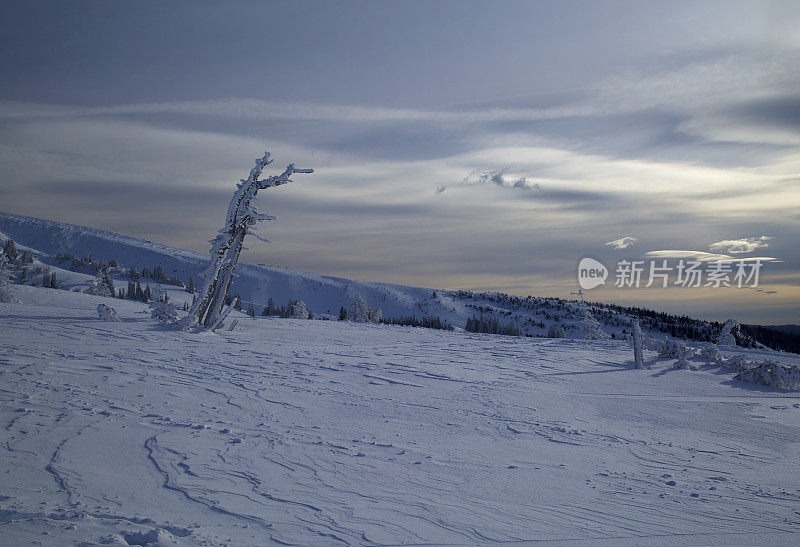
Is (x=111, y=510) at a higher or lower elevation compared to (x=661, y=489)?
lower

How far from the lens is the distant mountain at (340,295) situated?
115463mm

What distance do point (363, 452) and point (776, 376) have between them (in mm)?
11235

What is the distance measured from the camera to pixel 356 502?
15.1 feet

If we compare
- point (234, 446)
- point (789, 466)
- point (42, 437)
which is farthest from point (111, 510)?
point (789, 466)

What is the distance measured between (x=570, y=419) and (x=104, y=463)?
22.4 feet

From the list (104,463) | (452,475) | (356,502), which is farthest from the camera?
(452,475)

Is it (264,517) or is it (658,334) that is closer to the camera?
(264,517)

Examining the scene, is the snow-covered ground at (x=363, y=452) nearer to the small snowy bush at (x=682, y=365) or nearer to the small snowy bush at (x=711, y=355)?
the small snowy bush at (x=682, y=365)

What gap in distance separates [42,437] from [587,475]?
636 cm

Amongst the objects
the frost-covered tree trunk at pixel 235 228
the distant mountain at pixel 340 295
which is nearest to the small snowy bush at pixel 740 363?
the frost-covered tree trunk at pixel 235 228

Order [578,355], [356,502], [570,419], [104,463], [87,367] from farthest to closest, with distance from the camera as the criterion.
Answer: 1. [578,355]
2. [87,367]
3. [570,419]
4. [104,463]
5. [356,502]

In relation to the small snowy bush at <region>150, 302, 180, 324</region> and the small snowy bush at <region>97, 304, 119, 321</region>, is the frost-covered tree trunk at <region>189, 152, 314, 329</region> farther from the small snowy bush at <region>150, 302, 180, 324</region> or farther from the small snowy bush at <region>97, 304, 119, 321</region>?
→ the small snowy bush at <region>97, 304, 119, 321</region>

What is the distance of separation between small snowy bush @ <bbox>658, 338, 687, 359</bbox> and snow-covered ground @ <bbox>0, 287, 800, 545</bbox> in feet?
11.7

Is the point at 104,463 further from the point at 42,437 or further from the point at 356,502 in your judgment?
the point at 356,502
